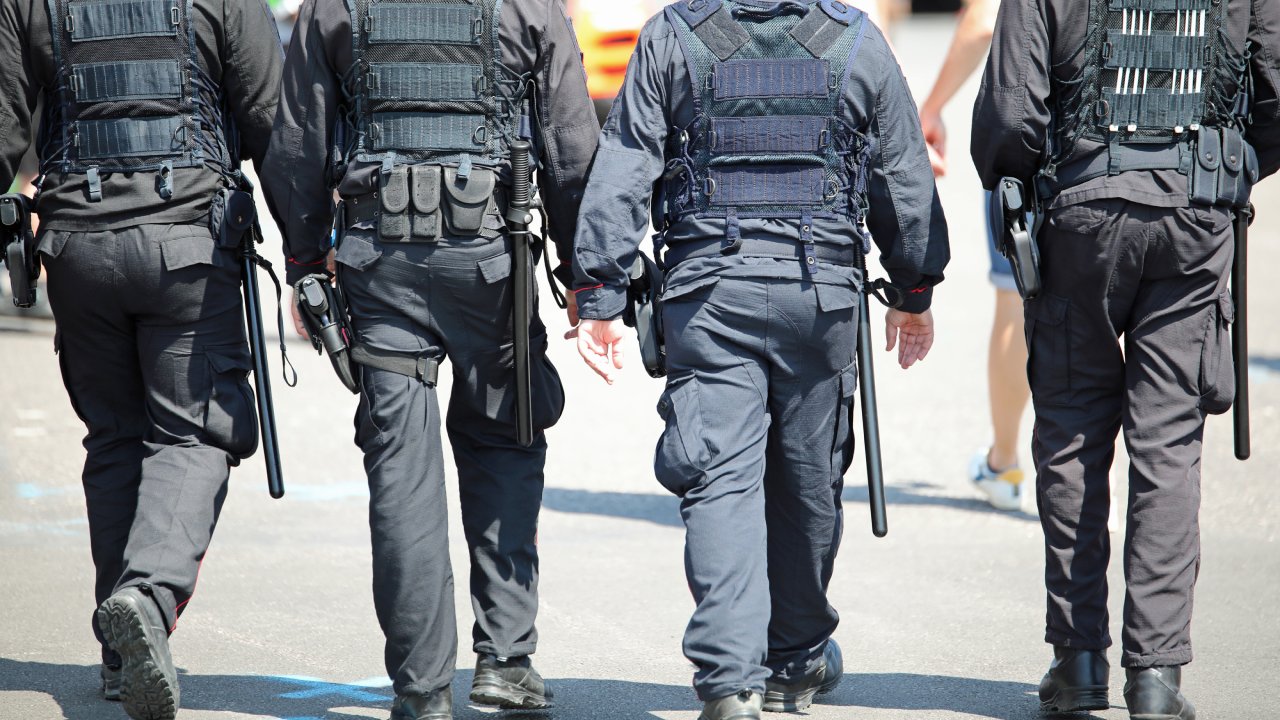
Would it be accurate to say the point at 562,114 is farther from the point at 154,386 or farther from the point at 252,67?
the point at 154,386

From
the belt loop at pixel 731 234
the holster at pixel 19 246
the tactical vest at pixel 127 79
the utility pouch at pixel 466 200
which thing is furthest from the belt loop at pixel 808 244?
the holster at pixel 19 246

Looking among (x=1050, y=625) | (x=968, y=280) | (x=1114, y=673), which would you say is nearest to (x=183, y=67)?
(x=1050, y=625)

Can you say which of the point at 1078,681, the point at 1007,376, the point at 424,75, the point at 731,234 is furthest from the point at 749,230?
the point at 1007,376

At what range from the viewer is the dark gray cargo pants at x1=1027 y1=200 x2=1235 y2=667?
3807 millimetres

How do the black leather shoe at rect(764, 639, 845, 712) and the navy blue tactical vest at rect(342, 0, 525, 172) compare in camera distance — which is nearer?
the navy blue tactical vest at rect(342, 0, 525, 172)

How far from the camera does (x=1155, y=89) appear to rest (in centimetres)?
386

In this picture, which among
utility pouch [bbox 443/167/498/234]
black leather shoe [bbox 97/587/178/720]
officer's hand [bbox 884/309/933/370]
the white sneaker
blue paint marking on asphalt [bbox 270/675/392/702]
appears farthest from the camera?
the white sneaker

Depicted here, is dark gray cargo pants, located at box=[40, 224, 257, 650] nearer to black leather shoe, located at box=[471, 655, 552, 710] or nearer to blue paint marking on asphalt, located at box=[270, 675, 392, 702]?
blue paint marking on asphalt, located at box=[270, 675, 392, 702]

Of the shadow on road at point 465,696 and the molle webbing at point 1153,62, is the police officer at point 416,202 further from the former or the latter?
the molle webbing at point 1153,62

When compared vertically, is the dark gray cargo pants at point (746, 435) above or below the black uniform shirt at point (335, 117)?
below

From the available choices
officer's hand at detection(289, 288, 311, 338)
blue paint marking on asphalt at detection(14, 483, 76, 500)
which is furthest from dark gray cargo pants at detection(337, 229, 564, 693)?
blue paint marking on asphalt at detection(14, 483, 76, 500)

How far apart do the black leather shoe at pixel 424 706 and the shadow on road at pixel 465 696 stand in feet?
0.72

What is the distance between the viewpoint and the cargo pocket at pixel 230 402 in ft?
13.3

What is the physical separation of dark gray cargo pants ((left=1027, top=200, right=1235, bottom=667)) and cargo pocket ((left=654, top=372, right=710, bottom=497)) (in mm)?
996
